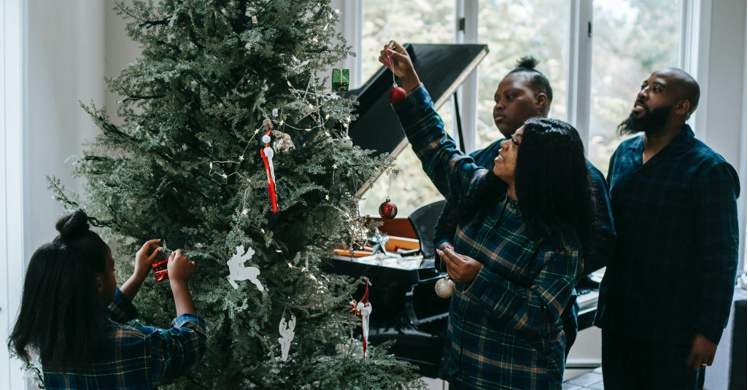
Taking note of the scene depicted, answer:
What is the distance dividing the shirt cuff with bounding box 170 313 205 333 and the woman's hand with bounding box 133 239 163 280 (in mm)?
170

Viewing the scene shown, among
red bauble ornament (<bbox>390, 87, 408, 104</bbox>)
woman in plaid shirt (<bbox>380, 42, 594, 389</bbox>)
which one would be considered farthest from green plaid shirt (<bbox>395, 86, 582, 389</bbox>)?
red bauble ornament (<bbox>390, 87, 408, 104</bbox>)

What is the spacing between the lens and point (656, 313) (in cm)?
207

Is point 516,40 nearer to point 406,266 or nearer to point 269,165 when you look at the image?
point 406,266

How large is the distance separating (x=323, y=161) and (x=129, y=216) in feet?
1.61

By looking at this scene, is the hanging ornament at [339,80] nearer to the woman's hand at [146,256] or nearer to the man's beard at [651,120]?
the woman's hand at [146,256]

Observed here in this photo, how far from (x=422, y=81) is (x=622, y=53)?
7.45 feet

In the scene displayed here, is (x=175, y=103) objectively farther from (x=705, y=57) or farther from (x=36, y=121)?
(x=705, y=57)

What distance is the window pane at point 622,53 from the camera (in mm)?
4188

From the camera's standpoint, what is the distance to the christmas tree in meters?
1.44

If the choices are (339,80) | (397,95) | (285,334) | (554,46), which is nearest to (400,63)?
(397,95)

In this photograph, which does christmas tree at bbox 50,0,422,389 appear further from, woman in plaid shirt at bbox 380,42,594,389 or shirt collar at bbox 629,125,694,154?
shirt collar at bbox 629,125,694,154

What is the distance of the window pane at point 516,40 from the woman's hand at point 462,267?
101 inches

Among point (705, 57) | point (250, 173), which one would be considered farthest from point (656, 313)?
point (705, 57)

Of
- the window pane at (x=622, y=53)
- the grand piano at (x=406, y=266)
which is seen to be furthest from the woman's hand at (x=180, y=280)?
the window pane at (x=622, y=53)
